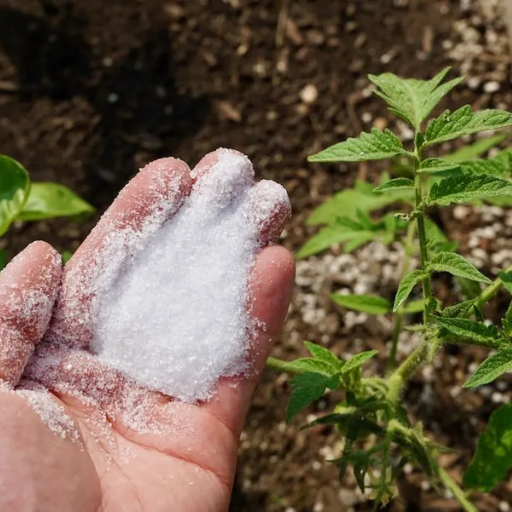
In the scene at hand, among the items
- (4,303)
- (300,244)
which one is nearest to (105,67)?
(300,244)

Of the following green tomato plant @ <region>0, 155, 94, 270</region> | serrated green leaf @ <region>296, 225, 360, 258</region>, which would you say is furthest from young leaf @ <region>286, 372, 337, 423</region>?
green tomato plant @ <region>0, 155, 94, 270</region>

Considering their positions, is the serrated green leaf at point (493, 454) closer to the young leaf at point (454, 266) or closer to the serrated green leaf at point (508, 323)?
the serrated green leaf at point (508, 323)

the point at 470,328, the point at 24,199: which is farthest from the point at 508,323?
the point at 24,199

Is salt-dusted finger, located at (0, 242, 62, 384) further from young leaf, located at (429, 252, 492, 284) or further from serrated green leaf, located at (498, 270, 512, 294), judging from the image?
serrated green leaf, located at (498, 270, 512, 294)

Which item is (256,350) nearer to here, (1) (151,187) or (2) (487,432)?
(1) (151,187)

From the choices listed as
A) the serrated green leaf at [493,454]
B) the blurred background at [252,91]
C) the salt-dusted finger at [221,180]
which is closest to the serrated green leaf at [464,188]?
the salt-dusted finger at [221,180]
